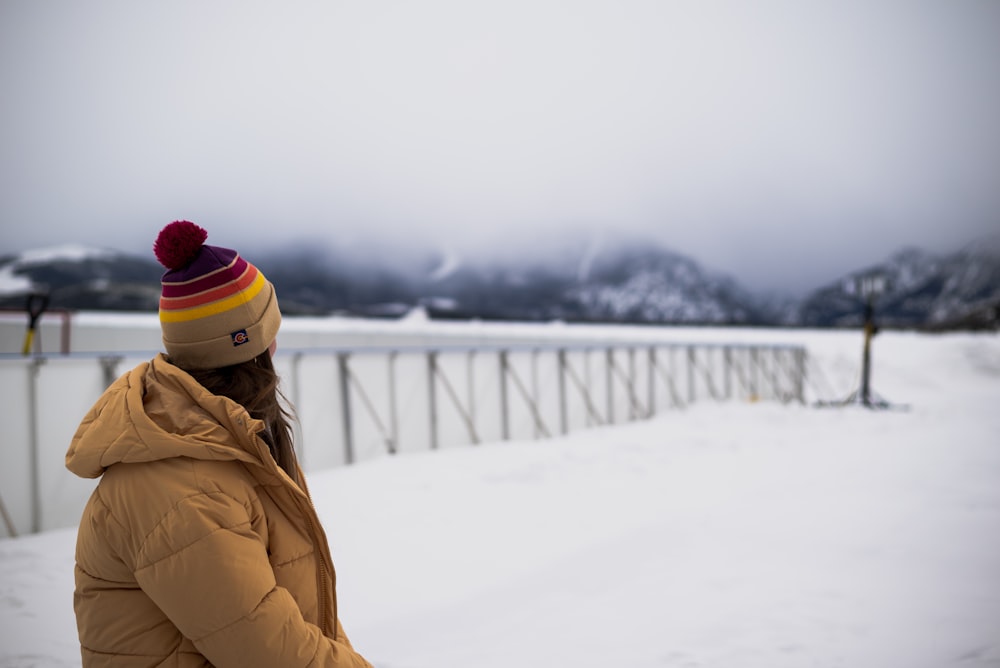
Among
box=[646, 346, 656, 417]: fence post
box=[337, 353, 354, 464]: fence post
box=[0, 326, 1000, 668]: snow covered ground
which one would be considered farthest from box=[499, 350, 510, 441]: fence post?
box=[646, 346, 656, 417]: fence post

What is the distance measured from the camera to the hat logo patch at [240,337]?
1522 millimetres

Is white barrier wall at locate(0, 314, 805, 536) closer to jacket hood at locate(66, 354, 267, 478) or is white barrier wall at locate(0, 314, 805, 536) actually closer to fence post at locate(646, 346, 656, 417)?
fence post at locate(646, 346, 656, 417)

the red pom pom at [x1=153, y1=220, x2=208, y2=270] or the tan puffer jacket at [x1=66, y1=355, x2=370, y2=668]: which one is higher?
the red pom pom at [x1=153, y1=220, x2=208, y2=270]

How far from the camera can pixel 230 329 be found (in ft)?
4.97

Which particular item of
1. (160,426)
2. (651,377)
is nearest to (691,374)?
(651,377)

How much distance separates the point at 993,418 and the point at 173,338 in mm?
13809

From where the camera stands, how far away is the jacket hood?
4.25ft

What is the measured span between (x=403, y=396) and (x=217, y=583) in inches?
380

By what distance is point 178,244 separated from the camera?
1.51 m

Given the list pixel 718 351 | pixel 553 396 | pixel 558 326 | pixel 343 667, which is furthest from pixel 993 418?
pixel 558 326

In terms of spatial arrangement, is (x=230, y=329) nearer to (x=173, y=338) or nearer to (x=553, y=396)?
(x=173, y=338)

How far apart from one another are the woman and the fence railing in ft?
13.9

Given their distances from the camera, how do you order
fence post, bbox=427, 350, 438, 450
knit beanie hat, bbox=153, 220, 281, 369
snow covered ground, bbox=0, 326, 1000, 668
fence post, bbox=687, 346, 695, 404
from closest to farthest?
1. knit beanie hat, bbox=153, 220, 281, 369
2. snow covered ground, bbox=0, 326, 1000, 668
3. fence post, bbox=427, 350, 438, 450
4. fence post, bbox=687, 346, 695, 404

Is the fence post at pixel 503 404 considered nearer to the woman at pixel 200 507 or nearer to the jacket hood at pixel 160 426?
the woman at pixel 200 507
